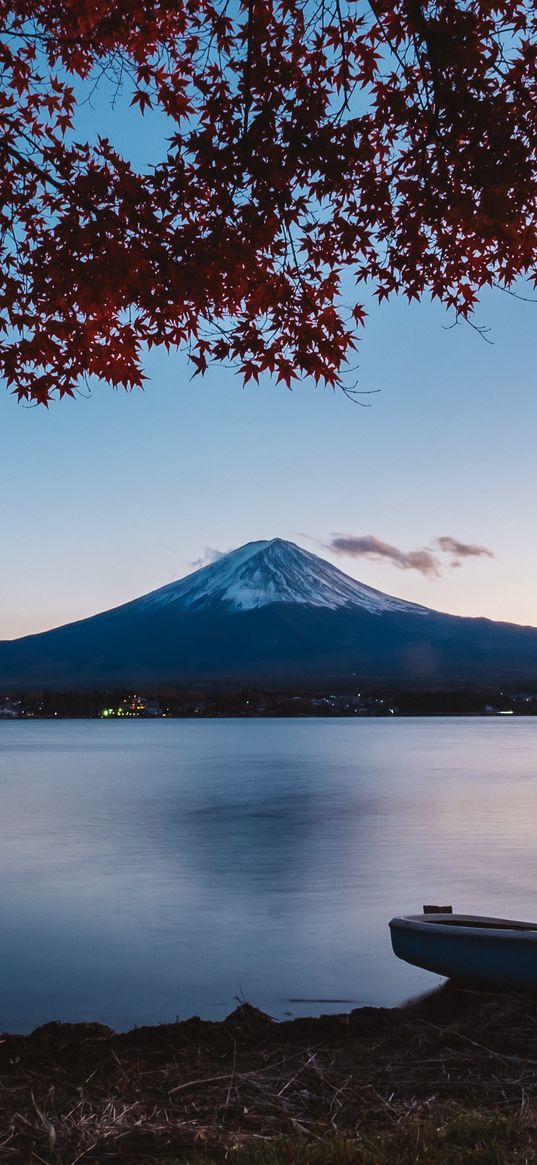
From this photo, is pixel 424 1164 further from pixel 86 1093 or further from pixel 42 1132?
pixel 86 1093

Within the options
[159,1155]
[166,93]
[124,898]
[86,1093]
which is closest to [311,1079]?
[86,1093]

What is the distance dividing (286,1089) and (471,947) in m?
3.70

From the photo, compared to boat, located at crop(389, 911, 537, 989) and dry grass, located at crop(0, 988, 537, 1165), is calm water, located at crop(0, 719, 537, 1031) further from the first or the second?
dry grass, located at crop(0, 988, 537, 1165)

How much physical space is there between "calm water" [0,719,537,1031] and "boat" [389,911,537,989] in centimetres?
81

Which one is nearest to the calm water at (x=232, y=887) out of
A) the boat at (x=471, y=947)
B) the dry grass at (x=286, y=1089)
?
the boat at (x=471, y=947)

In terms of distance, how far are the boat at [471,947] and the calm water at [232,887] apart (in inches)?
31.7

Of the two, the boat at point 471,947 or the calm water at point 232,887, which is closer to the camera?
the boat at point 471,947

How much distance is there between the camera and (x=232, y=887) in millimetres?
18766

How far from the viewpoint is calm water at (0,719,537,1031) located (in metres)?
11.0

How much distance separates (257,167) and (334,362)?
175cm

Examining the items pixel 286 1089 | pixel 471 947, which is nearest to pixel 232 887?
pixel 471 947

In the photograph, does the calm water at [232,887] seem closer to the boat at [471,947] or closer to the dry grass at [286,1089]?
the boat at [471,947]

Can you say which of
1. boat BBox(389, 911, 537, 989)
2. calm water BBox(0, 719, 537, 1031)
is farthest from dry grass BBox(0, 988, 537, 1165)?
calm water BBox(0, 719, 537, 1031)

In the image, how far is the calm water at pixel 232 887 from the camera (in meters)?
11.0
